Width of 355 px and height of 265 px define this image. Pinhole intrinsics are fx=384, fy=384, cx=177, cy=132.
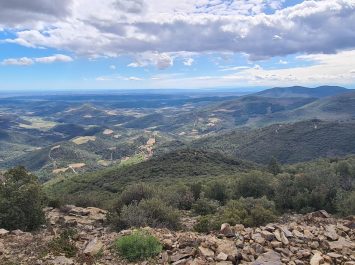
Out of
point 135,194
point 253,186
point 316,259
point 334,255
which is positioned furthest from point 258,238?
point 253,186

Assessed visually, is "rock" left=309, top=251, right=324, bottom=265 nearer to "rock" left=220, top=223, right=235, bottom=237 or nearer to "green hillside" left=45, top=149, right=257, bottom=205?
"rock" left=220, top=223, right=235, bottom=237

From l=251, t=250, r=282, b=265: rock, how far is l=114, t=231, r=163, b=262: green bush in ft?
10.9

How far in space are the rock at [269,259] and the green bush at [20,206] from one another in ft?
47.2

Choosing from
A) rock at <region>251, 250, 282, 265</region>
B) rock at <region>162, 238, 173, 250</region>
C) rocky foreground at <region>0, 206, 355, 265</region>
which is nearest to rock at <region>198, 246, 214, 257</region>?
rocky foreground at <region>0, 206, 355, 265</region>

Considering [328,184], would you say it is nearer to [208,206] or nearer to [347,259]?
[208,206]

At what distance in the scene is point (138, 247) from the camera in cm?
1288

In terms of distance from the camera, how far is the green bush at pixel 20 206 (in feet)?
68.8

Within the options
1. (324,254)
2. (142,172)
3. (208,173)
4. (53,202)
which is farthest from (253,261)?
(142,172)

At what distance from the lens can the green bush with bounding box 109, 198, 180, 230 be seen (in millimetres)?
19172

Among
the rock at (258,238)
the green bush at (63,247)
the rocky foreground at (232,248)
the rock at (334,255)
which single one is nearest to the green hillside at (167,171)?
the green bush at (63,247)

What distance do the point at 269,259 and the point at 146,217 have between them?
373 inches

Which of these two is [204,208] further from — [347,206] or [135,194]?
[347,206]

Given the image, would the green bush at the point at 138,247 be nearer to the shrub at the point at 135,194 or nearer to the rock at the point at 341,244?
the rock at the point at 341,244

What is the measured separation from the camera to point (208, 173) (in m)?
94.0
